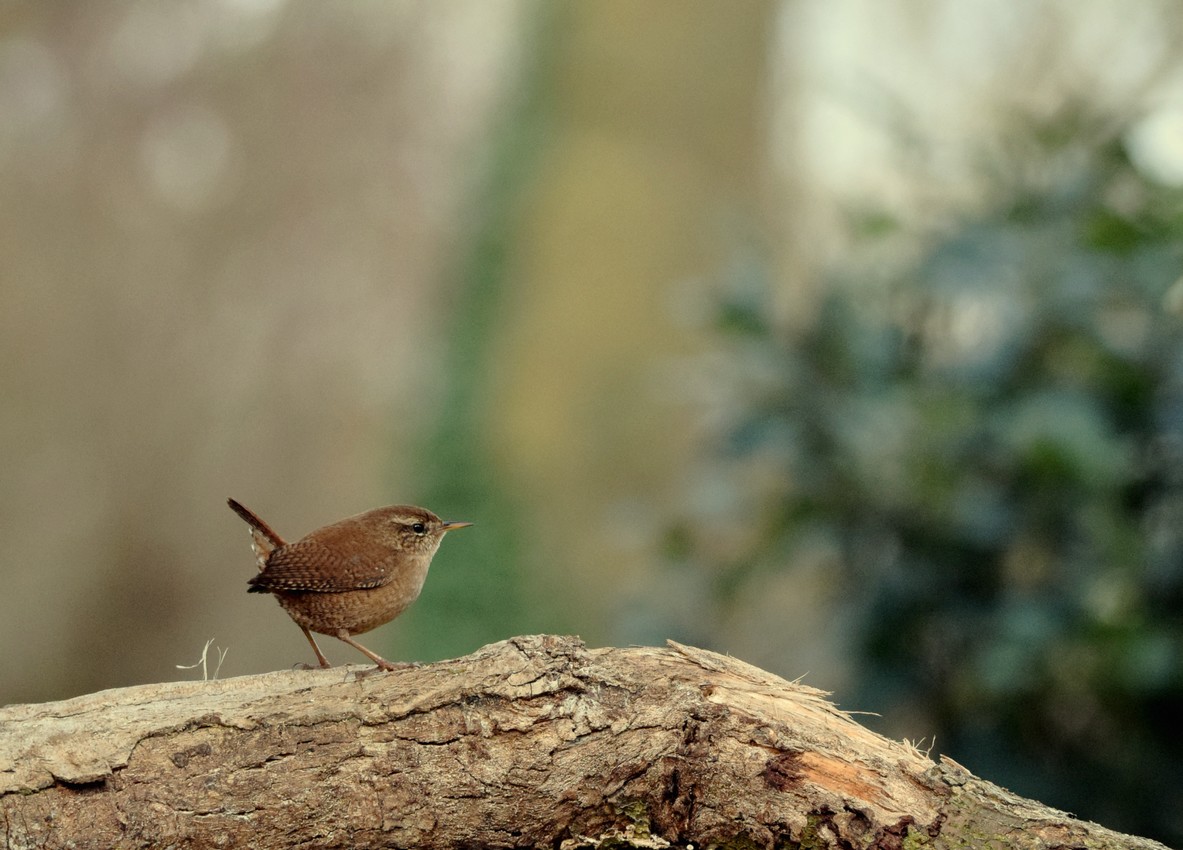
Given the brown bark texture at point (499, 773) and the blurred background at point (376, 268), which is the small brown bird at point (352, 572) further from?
the blurred background at point (376, 268)

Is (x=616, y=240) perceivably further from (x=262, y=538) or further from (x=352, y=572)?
(x=352, y=572)

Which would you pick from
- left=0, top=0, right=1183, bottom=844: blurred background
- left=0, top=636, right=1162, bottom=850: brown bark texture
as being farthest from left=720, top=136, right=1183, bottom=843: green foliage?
left=0, top=0, right=1183, bottom=844: blurred background

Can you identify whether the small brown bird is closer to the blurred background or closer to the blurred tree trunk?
the blurred background

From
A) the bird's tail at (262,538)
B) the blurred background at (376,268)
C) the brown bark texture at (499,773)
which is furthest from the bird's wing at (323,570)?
the blurred background at (376,268)

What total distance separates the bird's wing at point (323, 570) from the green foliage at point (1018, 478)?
1.81m

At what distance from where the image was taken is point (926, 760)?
188cm

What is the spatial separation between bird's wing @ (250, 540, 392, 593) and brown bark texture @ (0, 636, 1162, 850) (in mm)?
294

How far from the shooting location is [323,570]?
218 centimetres

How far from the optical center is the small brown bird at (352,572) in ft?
7.14

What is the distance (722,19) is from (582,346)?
135 inches

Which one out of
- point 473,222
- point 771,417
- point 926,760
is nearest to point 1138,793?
point 771,417

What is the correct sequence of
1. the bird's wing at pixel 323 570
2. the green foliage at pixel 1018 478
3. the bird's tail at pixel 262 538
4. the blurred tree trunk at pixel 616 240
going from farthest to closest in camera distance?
1. the blurred tree trunk at pixel 616 240
2. the green foliage at pixel 1018 478
3. the bird's tail at pixel 262 538
4. the bird's wing at pixel 323 570

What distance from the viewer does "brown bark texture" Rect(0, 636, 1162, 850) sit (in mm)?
1829

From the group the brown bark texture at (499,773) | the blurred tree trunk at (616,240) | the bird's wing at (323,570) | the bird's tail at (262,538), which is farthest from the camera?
the blurred tree trunk at (616,240)
